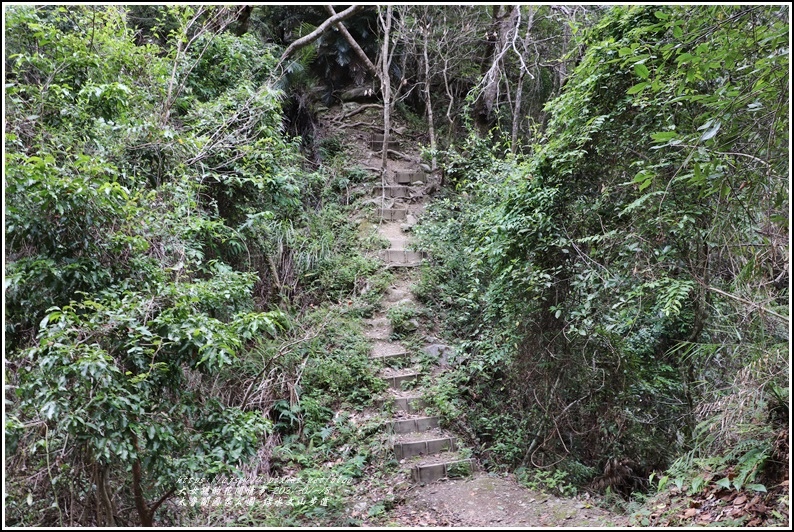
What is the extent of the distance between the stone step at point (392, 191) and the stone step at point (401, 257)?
1585mm

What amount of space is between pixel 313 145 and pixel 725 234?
7.25m

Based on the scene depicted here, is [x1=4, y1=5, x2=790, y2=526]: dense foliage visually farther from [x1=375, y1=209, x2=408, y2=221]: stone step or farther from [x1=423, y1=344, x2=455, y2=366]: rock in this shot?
[x1=375, y1=209, x2=408, y2=221]: stone step

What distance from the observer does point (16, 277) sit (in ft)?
8.13

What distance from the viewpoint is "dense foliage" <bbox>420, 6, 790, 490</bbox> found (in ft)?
9.17

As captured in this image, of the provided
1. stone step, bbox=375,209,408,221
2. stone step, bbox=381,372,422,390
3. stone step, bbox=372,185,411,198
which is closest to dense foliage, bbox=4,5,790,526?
stone step, bbox=381,372,422,390

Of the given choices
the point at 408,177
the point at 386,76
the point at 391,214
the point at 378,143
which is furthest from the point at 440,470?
the point at 378,143

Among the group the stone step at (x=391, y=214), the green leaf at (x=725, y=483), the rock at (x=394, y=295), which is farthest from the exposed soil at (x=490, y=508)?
the stone step at (x=391, y=214)

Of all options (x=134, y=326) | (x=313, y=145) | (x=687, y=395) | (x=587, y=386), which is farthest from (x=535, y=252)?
(x=313, y=145)

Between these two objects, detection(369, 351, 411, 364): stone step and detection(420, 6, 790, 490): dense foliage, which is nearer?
detection(420, 6, 790, 490): dense foliage

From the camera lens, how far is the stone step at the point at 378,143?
9.92 meters

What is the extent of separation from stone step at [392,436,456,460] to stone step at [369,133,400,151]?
6408mm

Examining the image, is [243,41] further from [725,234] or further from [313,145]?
[725,234]

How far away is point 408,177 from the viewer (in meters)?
9.26

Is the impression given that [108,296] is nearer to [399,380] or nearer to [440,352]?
[399,380]
